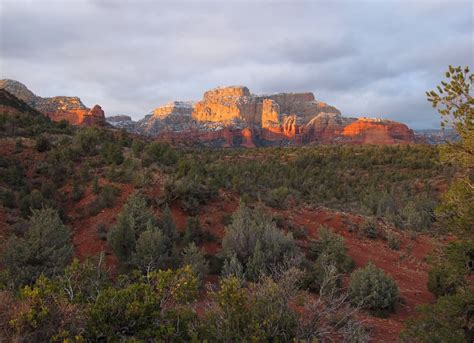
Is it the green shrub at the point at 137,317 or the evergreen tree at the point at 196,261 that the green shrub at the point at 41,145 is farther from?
the green shrub at the point at 137,317

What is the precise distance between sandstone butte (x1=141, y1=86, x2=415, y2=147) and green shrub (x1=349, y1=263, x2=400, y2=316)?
2730 inches

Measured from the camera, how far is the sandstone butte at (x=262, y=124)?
98438 millimetres

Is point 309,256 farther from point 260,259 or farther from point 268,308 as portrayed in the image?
point 268,308

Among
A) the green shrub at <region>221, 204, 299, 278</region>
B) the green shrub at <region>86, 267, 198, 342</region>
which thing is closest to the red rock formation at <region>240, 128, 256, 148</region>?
the green shrub at <region>221, 204, 299, 278</region>

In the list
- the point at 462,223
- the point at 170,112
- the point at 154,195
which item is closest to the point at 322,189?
Result: the point at 154,195

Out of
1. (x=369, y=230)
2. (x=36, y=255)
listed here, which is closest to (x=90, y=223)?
(x=36, y=255)

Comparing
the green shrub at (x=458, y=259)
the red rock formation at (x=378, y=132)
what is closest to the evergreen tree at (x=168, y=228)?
the green shrub at (x=458, y=259)

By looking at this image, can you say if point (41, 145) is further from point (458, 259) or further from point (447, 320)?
point (447, 320)

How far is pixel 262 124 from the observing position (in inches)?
5359

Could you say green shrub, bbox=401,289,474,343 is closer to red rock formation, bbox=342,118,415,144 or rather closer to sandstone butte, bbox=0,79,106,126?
sandstone butte, bbox=0,79,106,126

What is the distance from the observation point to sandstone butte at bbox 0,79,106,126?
74.9 m

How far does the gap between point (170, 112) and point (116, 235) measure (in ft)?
531

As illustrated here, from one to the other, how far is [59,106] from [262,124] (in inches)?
2826

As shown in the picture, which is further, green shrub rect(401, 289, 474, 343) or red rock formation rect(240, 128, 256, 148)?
red rock formation rect(240, 128, 256, 148)
